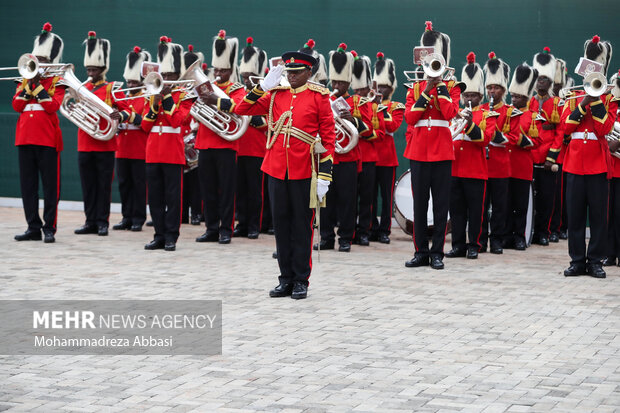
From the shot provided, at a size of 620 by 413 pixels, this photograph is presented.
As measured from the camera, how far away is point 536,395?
507 centimetres

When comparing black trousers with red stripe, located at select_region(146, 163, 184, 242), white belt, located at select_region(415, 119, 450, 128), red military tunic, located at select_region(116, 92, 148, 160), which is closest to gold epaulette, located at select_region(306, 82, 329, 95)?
white belt, located at select_region(415, 119, 450, 128)

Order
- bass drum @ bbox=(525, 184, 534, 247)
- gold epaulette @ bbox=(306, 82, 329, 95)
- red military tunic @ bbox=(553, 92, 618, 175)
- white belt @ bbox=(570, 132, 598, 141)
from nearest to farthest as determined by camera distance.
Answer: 1. gold epaulette @ bbox=(306, 82, 329, 95)
2. red military tunic @ bbox=(553, 92, 618, 175)
3. white belt @ bbox=(570, 132, 598, 141)
4. bass drum @ bbox=(525, 184, 534, 247)

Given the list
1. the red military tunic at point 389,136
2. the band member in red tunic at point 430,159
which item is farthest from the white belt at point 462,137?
the red military tunic at point 389,136

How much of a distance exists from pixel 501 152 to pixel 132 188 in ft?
14.5

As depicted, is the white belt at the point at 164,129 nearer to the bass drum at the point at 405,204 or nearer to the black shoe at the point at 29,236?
the black shoe at the point at 29,236

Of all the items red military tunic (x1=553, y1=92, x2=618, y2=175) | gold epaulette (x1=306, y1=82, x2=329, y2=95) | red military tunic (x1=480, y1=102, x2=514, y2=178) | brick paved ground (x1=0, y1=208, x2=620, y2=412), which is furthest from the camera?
red military tunic (x1=480, y1=102, x2=514, y2=178)

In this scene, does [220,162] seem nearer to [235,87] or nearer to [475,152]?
[235,87]

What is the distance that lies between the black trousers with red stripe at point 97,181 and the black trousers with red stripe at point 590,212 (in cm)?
524

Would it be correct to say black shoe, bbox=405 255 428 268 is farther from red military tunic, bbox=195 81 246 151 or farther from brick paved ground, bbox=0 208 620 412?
red military tunic, bbox=195 81 246 151

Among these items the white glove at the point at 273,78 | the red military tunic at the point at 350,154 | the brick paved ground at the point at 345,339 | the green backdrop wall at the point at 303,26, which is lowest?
the brick paved ground at the point at 345,339

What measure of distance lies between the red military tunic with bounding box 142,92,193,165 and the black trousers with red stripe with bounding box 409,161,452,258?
241 cm

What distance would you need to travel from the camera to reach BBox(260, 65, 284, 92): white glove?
757 centimetres

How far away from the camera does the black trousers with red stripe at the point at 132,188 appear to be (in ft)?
39.2

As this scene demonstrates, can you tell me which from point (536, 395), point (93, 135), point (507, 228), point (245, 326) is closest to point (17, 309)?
point (245, 326)
